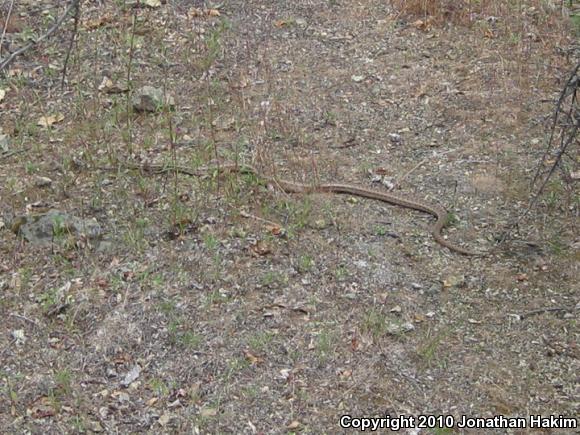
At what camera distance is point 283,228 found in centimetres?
502

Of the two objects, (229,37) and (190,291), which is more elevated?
(229,37)

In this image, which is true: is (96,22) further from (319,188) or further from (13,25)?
(319,188)

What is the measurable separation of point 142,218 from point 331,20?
3056mm

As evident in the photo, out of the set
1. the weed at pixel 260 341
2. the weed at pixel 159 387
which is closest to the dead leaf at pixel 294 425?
the weed at pixel 260 341

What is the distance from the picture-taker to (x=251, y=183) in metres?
5.32

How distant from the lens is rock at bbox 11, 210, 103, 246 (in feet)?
15.9

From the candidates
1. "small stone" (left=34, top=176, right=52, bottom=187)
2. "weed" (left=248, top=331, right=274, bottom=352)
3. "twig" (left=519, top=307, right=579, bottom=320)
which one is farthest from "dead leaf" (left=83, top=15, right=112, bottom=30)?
"twig" (left=519, top=307, right=579, bottom=320)

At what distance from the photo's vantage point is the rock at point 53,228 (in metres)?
4.86

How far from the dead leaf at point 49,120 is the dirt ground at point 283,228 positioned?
0.08 ft

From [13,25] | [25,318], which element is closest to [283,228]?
[25,318]

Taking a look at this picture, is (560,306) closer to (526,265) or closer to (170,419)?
(526,265)

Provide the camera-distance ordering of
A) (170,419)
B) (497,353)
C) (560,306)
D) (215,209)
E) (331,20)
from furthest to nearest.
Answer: (331,20)
(215,209)
(560,306)
(497,353)
(170,419)

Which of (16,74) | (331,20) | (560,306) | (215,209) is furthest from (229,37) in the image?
(560,306)

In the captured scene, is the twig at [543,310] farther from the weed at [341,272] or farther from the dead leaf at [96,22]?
the dead leaf at [96,22]
